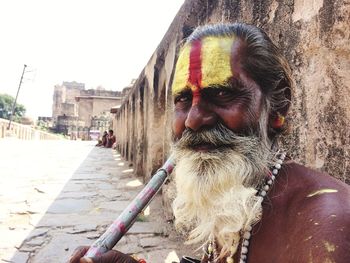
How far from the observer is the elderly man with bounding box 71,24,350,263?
3.22ft

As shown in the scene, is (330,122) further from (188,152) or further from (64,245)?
(64,245)

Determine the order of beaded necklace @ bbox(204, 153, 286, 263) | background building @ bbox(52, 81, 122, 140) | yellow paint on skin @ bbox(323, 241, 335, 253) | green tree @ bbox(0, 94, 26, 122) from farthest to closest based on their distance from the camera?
green tree @ bbox(0, 94, 26, 122)
background building @ bbox(52, 81, 122, 140)
beaded necklace @ bbox(204, 153, 286, 263)
yellow paint on skin @ bbox(323, 241, 335, 253)

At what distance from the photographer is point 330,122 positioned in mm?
1542

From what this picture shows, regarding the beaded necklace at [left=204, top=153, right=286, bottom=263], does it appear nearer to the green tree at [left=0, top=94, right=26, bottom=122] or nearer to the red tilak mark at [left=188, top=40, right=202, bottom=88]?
the red tilak mark at [left=188, top=40, right=202, bottom=88]

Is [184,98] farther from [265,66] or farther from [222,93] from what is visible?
[265,66]

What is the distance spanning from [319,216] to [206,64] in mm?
693

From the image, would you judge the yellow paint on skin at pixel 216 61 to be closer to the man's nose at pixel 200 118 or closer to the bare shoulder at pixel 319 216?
the man's nose at pixel 200 118

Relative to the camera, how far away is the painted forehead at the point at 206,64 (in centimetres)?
128

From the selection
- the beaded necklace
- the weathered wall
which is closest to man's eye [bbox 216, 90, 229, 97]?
the beaded necklace

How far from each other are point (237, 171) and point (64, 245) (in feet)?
7.96

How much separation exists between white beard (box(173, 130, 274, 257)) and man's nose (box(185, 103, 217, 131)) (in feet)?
0.32

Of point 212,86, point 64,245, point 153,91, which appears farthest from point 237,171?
point 153,91

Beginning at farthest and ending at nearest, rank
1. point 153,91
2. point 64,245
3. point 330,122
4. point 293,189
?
point 153,91 → point 64,245 → point 330,122 → point 293,189

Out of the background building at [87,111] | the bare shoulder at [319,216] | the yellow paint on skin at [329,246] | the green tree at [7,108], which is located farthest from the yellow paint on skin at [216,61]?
the green tree at [7,108]
